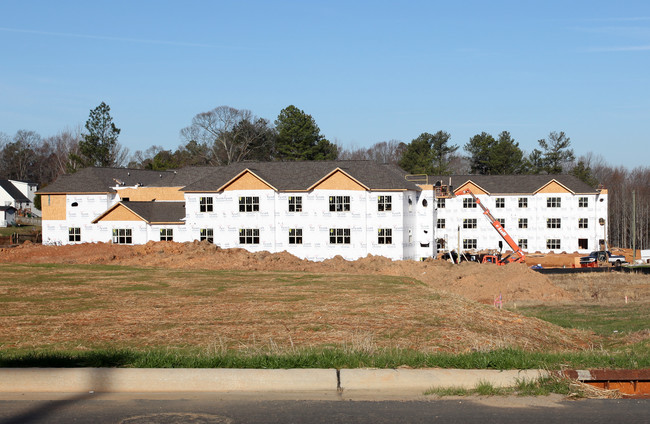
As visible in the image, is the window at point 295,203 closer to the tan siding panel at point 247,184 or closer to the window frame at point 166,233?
the tan siding panel at point 247,184

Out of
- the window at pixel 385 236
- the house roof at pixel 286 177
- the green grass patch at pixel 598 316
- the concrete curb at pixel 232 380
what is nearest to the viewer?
the concrete curb at pixel 232 380

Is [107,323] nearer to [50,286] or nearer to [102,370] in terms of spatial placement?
→ [102,370]

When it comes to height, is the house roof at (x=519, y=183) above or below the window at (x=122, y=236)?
above

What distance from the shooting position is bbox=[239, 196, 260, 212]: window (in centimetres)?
5412

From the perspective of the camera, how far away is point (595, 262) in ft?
193

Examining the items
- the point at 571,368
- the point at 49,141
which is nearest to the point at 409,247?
the point at 571,368

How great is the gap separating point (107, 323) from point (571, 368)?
12.1 m

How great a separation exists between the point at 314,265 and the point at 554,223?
4007cm

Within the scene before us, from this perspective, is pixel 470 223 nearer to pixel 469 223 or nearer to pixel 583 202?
pixel 469 223

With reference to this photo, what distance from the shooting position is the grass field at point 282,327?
10.9 meters

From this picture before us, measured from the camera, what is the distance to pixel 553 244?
7462cm

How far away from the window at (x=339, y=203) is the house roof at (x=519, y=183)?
25898 millimetres

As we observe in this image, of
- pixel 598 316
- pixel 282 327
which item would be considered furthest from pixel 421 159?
pixel 282 327

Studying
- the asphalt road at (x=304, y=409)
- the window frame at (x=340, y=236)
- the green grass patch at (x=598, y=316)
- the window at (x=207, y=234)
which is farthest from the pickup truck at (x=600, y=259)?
the asphalt road at (x=304, y=409)
